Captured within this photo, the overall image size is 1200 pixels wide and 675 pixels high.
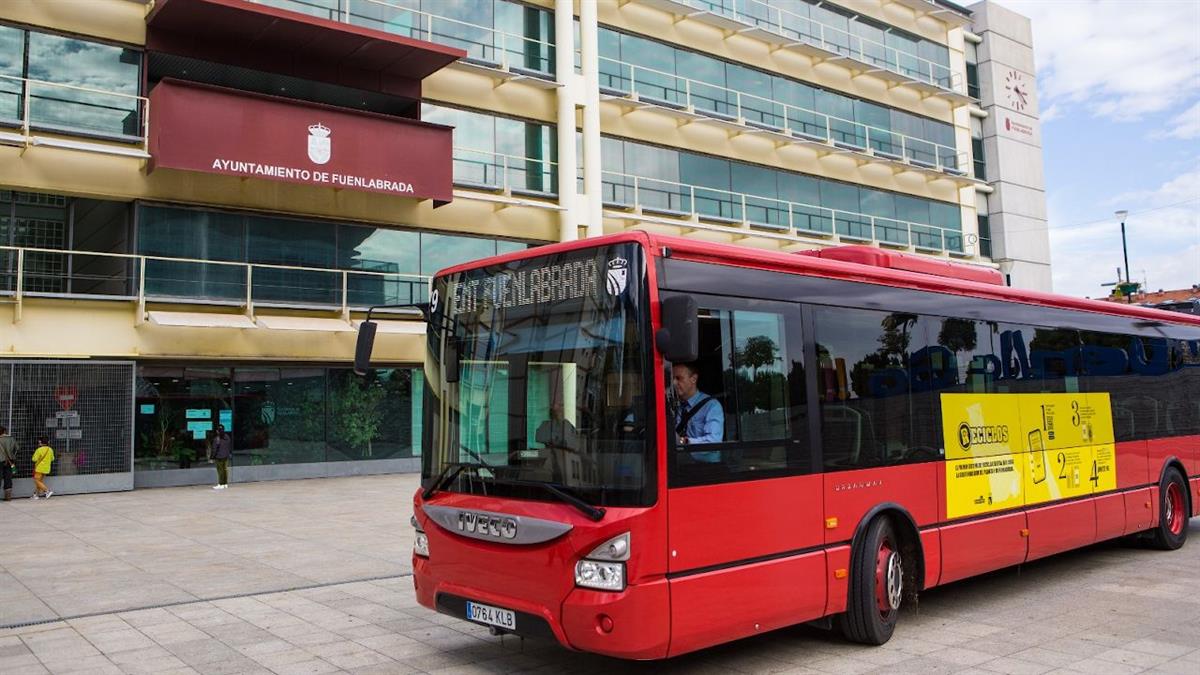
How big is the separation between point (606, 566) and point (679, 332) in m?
1.41

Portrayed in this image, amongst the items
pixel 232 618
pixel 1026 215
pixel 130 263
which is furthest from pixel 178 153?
pixel 1026 215

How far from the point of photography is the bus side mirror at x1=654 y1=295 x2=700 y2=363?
5270 millimetres

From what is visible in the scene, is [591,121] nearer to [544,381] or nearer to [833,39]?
[833,39]

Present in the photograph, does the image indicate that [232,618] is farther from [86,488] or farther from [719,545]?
[86,488]

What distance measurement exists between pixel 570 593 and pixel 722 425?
1.42 metres

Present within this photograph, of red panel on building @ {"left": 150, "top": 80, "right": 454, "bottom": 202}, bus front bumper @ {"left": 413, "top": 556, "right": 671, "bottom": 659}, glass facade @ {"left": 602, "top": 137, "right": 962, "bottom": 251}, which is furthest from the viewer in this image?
glass facade @ {"left": 602, "top": 137, "right": 962, "bottom": 251}

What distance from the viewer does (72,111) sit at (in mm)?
18906

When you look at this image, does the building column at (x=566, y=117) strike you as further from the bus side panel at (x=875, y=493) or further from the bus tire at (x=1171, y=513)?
the bus side panel at (x=875, y=493)

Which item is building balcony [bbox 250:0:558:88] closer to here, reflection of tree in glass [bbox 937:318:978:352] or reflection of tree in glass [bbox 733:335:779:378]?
reflection of tree in glass [bbox 937:318:978:352]

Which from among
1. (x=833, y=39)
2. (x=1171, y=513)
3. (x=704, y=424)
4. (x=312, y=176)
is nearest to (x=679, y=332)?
(x=704, y=424)

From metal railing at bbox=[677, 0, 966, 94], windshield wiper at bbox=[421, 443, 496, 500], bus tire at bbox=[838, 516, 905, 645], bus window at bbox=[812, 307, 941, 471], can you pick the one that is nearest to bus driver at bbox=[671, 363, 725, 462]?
bus window at bbox=[812, 307, 941, 471]

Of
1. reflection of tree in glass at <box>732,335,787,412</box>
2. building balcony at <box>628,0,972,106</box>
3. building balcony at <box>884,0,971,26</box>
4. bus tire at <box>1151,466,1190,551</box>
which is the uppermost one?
building balcony at <box>884,0,971,26</box>

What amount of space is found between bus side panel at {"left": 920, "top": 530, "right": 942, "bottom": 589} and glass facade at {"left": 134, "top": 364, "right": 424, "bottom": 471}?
17132 millimetres

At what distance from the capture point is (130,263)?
1931 cm
